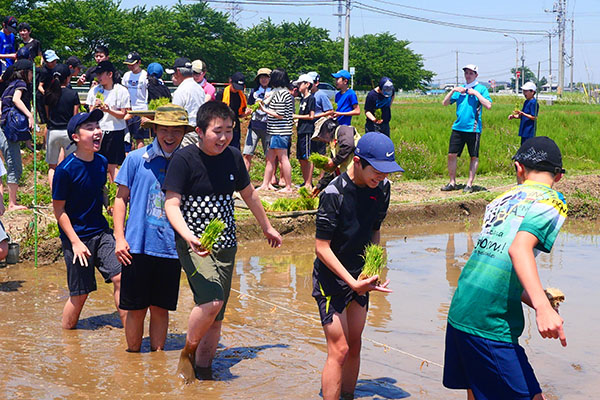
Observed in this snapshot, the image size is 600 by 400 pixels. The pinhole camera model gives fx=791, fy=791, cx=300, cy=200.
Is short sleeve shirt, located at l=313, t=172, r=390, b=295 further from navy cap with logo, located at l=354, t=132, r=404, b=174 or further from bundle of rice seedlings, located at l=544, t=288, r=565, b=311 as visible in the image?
bundle of rice seedlings, located at l=544, t=288, r=565, b=311

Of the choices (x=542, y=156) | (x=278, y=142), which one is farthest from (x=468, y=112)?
(x=542, y=156)

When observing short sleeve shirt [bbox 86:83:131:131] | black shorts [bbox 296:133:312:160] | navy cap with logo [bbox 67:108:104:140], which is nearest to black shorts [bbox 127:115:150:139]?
short sleeve shirt [bbox 86:83:131:131]

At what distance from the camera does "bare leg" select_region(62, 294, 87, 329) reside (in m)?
6.34

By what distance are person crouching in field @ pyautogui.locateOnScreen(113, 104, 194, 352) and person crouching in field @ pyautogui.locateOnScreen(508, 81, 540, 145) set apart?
10.3 m

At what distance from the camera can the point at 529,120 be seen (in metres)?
14.9

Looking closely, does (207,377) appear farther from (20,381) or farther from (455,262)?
(455,262)

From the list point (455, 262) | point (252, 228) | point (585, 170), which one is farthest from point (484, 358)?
point (585, 170)

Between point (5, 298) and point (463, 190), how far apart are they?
28.1ft

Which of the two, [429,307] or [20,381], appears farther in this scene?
[429,307]

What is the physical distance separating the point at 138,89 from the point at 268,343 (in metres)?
6.52

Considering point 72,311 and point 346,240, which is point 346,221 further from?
point 72,311

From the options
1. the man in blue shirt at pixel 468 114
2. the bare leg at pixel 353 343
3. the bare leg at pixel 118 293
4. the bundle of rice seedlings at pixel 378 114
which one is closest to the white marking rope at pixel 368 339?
the bare leg at pixel 353 343

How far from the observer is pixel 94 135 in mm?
6148

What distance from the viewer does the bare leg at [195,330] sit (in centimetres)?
513
